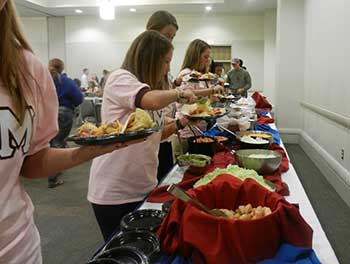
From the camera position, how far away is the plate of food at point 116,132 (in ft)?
3.02

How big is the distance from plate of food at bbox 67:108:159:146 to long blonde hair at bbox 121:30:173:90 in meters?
0.34

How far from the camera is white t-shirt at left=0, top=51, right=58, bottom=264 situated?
0.70m

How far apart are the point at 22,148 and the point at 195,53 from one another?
2.38 m

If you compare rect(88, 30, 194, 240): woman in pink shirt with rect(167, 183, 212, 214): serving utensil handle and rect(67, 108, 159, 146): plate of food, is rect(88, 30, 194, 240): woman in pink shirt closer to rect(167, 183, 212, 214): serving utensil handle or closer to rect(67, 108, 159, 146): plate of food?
rect(67, 108, 159, 146): plate of food

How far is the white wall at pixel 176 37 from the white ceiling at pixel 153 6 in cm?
40

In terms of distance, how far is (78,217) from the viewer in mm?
3129

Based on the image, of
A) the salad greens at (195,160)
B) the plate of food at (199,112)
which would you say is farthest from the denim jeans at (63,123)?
the salad greens at (195,160)

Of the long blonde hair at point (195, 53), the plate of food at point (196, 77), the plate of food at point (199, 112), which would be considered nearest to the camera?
the plate of food at point (199, 112)

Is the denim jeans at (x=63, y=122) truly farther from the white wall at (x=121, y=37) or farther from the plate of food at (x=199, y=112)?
the white wall at (x=121, y=37)

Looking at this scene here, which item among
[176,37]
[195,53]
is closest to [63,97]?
[195,53]

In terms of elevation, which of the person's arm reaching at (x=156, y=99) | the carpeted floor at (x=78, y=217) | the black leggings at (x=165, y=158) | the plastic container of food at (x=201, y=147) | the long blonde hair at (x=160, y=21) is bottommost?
the carpeted floor at (x=78, y=217)

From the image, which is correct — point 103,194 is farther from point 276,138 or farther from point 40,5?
point 40,5

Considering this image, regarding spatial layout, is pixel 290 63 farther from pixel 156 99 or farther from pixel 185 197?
pixel 185 197

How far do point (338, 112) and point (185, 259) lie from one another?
10.6 ft
